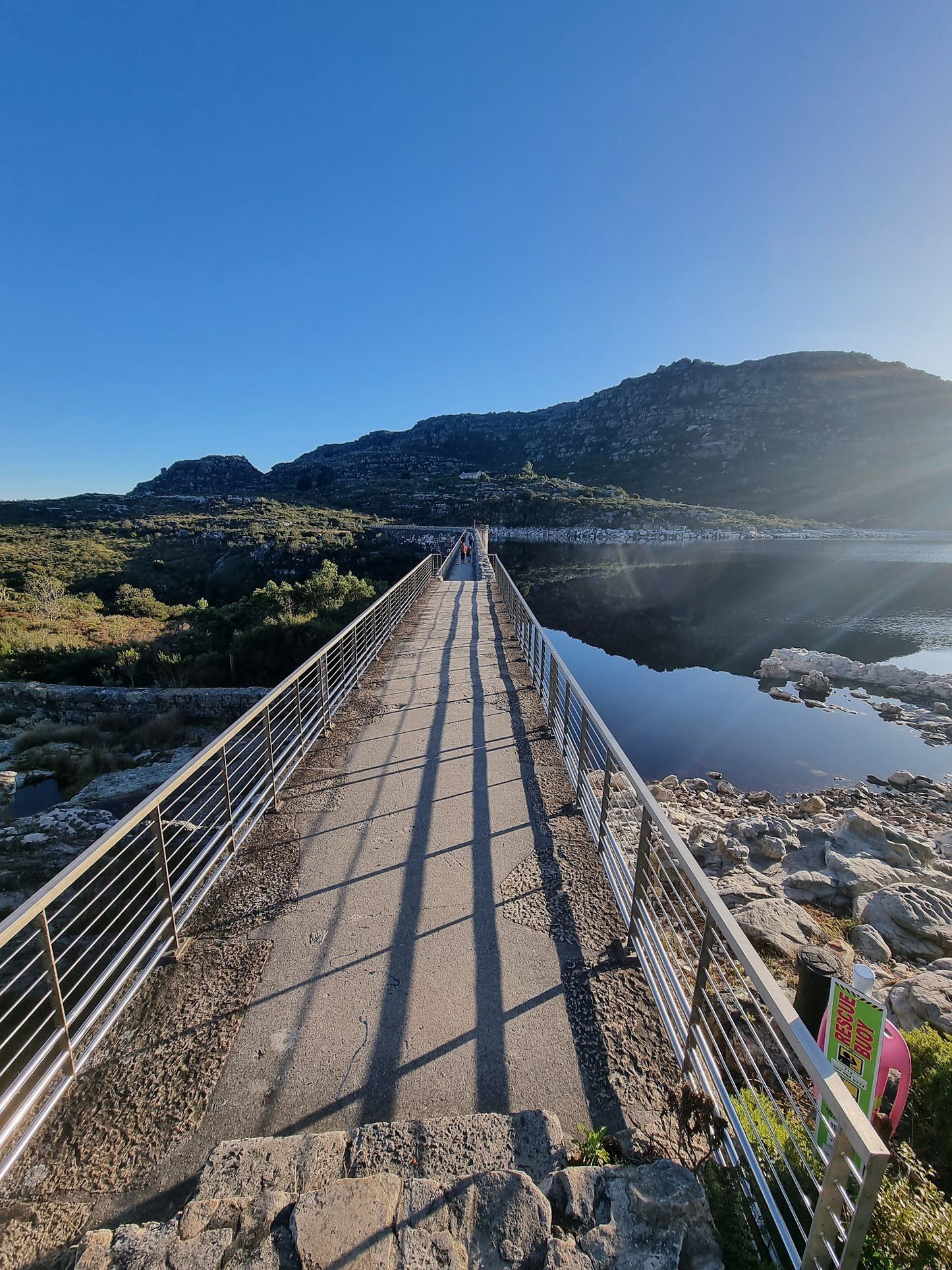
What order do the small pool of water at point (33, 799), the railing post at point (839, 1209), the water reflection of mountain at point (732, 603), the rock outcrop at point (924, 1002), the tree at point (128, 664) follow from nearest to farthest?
1. the railing post at point (839, 1209)
2. the rock outcrop at point (924, 1002)
3. the small pool of water at point (33, 799)
4. the tree at point (128, 664)
5. the water reflection of mountain at point (732, 603)

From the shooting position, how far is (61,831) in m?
9.83

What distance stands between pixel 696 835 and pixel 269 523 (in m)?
54.2

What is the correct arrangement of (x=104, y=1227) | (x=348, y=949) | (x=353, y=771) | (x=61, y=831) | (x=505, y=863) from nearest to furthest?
(x=104, y=1227) < (x=348, y=949) < (x=505, y=863) < (x=353, y=771) < (x=61, y=831)

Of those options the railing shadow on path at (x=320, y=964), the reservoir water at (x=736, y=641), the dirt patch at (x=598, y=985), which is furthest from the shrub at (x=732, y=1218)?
the reservoir water at (x=736, y=641)

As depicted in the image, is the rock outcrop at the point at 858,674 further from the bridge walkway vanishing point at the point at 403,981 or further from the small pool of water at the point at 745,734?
the bridge walkway vanishing point at the point at 403,981

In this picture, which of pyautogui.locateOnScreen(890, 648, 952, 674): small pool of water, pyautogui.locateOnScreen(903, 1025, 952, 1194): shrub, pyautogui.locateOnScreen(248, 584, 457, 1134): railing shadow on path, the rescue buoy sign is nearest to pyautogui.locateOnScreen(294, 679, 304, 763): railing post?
pyautogui.locateOnScreen(248, 584, 457, 1134): railing shadow on path

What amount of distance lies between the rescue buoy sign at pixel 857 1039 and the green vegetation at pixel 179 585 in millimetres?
18972

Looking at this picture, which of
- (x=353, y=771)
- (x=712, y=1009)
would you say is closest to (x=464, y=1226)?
(x=712, y=1009)

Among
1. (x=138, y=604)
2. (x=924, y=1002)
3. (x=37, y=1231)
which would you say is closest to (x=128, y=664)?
(x=138, y=604)

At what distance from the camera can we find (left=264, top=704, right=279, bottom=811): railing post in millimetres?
4930

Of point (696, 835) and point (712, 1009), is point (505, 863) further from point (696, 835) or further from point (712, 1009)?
point (696, 835)

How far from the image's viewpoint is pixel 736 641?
26688mm

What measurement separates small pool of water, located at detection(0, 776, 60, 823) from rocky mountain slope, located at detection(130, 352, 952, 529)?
87535 mm

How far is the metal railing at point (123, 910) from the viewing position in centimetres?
238
